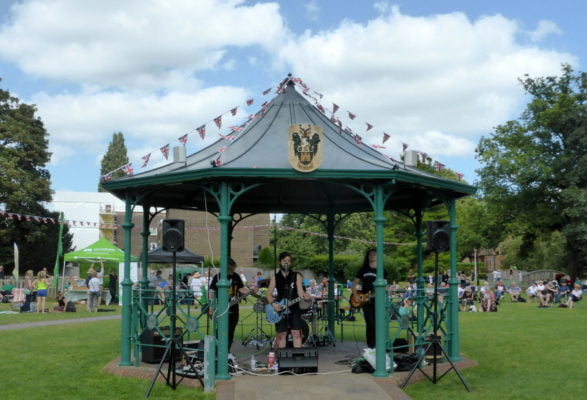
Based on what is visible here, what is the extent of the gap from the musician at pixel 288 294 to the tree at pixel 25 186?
114 ft

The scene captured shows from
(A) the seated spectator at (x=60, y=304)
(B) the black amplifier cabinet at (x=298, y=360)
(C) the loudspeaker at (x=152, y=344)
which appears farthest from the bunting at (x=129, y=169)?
(A) the seated spectator at (x=60, y=304)

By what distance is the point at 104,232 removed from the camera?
62969 mm

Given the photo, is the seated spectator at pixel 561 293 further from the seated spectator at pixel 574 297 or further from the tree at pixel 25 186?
the tree at pixel 25 186

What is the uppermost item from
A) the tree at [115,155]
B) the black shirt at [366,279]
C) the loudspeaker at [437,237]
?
the tree at [115,155]

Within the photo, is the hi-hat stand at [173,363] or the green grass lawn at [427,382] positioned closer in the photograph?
the hi-hat stand at [173,363]

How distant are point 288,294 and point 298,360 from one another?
1.08 m

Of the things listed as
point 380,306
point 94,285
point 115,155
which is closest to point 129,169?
point 380,306

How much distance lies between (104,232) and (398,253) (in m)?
29.6

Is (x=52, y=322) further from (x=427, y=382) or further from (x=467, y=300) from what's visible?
(x=467, y=300)

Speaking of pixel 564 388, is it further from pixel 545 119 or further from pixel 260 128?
pixel 545 119

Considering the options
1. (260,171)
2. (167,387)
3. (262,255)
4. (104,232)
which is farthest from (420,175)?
(104,232)

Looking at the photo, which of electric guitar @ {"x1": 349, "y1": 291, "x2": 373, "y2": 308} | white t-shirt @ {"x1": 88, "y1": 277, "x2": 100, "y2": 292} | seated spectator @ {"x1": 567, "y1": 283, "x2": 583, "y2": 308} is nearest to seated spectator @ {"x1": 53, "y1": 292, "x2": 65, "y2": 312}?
white t-shirt @ {"x1": 88, "y1": 277, "x2": 100, "y2": 292}

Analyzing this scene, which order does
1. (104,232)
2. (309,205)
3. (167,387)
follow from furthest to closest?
1. (104,232)
2. (309,205)
3. (167,387)

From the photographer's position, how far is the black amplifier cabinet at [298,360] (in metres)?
9.76
